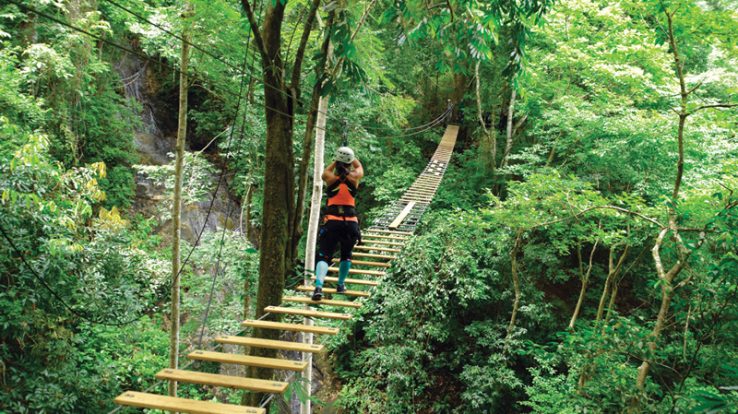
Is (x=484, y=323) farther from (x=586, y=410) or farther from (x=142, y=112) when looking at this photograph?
(x=142, y=112)

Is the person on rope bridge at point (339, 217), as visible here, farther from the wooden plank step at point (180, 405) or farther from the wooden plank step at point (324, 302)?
the wooden plank step at point (180, 405)

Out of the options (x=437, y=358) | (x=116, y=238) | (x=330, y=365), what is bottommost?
(x=330, y=365)

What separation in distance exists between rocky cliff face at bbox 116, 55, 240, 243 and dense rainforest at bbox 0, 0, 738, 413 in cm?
5

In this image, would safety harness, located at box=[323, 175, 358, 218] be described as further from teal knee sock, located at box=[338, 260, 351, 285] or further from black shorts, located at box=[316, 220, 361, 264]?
teal knee sock, located at box=[338, 260, 351, 285]

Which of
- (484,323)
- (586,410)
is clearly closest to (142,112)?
(484,323)

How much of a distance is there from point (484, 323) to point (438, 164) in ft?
14.4

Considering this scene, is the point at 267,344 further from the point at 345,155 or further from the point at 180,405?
the point at 345,155

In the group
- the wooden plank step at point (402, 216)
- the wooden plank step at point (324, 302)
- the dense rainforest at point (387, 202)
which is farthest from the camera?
the wooden plank step at point (402, 216)

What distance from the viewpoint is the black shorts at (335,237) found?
10.1 feet

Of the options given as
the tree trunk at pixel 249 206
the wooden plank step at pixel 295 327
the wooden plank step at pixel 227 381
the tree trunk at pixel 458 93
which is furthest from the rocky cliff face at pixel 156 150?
the tree trunk at pixel 458 93

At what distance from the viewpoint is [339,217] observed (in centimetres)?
310

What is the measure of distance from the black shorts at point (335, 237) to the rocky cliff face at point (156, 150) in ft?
17.7

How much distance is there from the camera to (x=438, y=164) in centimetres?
980

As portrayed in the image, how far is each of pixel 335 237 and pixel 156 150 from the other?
7369mm
